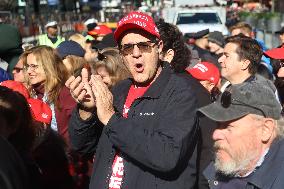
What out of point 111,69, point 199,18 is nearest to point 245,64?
point 111,69

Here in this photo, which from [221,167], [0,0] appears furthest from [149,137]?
[0,0]

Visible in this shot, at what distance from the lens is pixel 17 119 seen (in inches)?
117

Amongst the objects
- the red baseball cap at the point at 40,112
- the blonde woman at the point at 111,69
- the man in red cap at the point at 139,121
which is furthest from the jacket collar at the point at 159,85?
the blonde woman at the point at 111,69

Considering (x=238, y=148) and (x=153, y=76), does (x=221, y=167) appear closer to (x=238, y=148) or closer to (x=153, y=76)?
(x=238, y=148)

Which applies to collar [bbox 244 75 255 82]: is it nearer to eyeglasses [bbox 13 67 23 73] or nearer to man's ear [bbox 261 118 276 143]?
man's ear [bbox 261 118 276 143]

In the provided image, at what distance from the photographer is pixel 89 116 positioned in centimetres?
354

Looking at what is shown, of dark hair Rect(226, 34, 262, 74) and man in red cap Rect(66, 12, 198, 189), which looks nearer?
man in red cap Rect(66, 12, 198, 189)

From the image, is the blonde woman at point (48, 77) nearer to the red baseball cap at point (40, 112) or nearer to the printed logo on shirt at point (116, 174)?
the red baseball cap at point (40, 112)

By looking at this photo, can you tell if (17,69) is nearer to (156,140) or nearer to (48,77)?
(48,77)

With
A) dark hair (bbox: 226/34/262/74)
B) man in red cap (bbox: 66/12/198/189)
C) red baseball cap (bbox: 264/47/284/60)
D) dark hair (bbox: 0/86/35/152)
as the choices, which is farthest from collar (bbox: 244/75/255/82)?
dark hair (bbox: 0/86/35/152)

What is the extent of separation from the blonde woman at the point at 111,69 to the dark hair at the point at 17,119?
2.03 metres

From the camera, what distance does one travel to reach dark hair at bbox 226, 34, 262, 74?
5.29 meters

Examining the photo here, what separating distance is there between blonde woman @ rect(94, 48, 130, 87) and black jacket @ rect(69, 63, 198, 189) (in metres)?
1.59

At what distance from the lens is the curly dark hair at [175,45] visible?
478 centimetres
